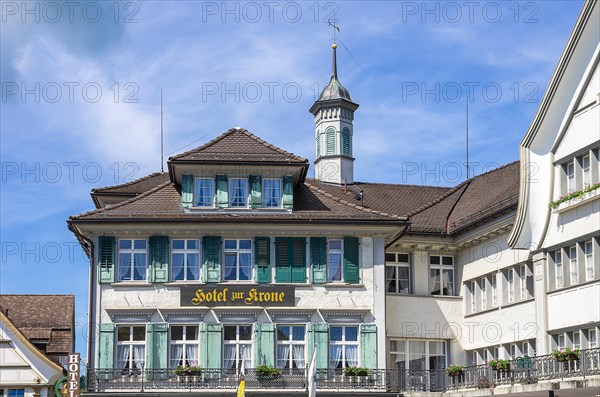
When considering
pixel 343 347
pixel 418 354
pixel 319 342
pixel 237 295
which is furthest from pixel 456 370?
pixel 237 295

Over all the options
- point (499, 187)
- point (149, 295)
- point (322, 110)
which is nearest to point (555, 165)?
point (499, 187)

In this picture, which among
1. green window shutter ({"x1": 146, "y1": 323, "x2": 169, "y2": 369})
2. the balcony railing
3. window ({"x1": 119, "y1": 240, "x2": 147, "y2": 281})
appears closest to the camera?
the balcony railing

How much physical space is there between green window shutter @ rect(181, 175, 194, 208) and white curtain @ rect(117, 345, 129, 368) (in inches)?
214

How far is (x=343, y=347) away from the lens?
4609cm

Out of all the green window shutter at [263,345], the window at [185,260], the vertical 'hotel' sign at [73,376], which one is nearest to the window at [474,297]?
the green window shutter at [263,345]

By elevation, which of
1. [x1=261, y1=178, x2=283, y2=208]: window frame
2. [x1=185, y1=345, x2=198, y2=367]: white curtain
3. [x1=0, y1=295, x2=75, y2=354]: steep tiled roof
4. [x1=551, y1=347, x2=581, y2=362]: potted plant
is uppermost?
[x1=261, y1=178, x2=283, y2=208]: window frame

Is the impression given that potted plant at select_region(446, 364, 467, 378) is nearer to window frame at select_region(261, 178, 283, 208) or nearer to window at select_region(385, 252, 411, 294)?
window at select_region(385, 252, 411, 294)

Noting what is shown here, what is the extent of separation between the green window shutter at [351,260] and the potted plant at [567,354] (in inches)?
416

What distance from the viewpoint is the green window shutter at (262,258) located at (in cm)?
4609

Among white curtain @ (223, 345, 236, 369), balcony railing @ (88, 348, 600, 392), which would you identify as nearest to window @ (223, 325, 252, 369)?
white curtain @ (223, 345, 236, 369)

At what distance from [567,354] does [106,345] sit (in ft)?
54.5

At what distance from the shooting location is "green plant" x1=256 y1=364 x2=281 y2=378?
4500 centimetres

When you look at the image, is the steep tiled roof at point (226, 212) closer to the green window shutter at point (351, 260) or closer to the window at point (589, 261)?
the green window shutter at point (351, 260)

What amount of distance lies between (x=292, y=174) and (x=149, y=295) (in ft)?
22.0
